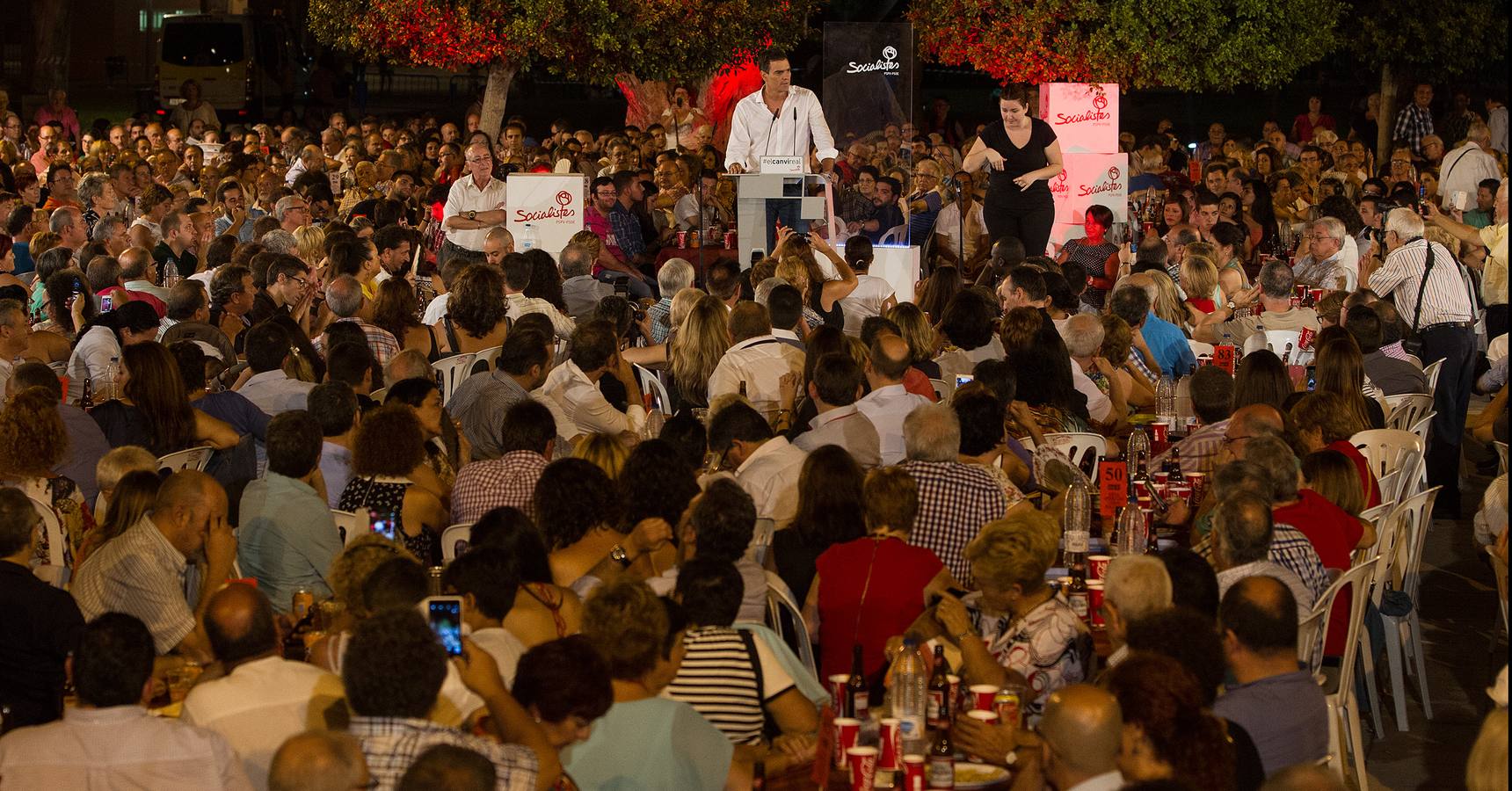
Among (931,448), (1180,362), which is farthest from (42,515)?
(1180,362)

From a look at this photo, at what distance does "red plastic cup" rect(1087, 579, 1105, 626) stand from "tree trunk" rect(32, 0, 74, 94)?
101ft

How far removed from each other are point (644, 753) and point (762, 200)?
9133 mm

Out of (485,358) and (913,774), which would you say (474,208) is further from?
(913,774)

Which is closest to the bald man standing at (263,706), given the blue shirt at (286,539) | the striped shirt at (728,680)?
the striped shirt at (728,680)

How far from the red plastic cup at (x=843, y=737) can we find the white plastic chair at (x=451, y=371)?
5065 millimetres

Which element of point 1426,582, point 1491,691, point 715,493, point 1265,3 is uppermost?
point 1265,3

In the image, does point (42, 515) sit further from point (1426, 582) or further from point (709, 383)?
point (1426, 582)

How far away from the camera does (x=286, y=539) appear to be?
5965 mm

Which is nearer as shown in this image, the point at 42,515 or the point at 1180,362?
the point at 42,515

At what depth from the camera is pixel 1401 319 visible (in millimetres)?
10070

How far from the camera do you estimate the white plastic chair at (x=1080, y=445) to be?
755 centimetres

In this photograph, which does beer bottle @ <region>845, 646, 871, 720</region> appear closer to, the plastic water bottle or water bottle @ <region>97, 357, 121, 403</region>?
the plastic water bottle

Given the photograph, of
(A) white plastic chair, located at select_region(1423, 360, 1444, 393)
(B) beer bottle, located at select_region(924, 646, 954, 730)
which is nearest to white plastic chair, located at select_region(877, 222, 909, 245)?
(A) white plastic chair, located at select_region(1423, 360, 1444, 393)

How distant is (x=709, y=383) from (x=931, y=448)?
2.54 metres
